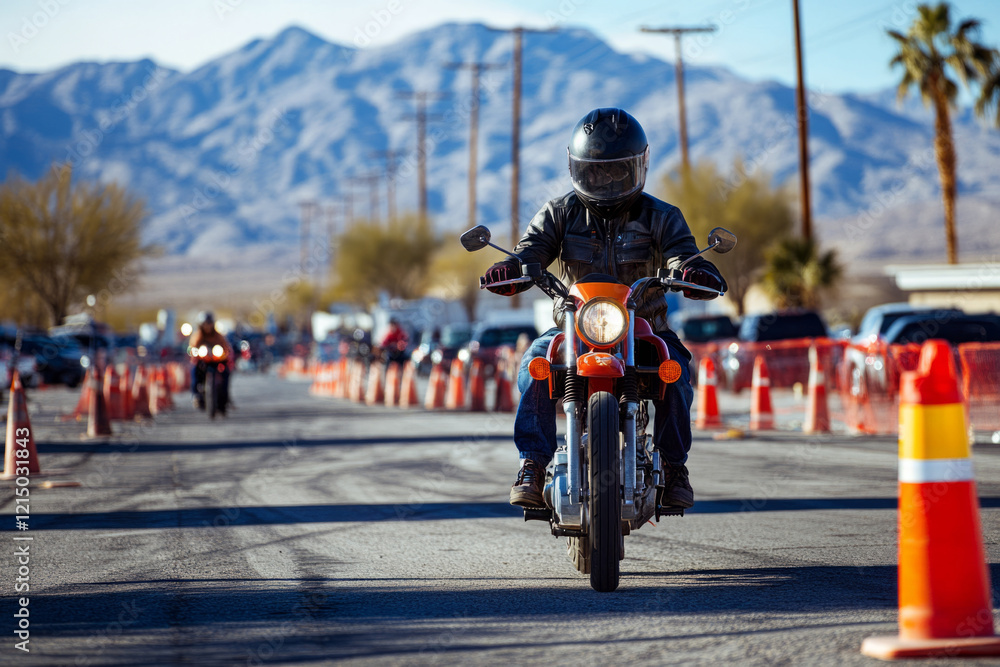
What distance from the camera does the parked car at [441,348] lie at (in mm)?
39406

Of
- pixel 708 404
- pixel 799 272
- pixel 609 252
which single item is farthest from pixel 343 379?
pixel 609 252

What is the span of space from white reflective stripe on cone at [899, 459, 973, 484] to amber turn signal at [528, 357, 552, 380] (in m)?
1.97

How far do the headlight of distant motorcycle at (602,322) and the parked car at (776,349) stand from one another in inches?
682

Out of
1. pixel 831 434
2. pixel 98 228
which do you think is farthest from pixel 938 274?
pixel 98 228

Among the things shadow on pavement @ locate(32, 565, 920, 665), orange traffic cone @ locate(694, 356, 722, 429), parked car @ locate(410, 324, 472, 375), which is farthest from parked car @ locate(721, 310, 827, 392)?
shadow on pavement @ locate(32, 565, 920, 665)

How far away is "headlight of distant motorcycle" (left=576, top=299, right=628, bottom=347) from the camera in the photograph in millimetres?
5750

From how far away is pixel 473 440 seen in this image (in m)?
16.2

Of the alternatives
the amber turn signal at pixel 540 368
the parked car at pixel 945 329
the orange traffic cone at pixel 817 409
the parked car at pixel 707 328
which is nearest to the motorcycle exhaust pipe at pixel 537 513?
the amber turn signal at pixel 540 368

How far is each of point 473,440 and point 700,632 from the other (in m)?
11.1

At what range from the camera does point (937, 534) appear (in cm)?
460

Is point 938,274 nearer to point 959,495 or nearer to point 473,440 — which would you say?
point 473,440

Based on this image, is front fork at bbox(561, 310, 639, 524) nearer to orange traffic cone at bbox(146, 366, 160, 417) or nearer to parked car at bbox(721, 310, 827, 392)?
parked car at bbox(721, 310, 827, 392)

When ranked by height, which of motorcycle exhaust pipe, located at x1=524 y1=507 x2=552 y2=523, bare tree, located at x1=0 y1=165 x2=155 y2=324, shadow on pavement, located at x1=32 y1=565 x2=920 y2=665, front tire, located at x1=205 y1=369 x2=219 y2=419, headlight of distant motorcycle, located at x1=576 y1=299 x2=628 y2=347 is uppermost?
bare tree, located at x1=0 y1=165 x2=155 y2=324

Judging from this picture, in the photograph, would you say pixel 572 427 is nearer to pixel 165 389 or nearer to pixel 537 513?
pixel 537 513
